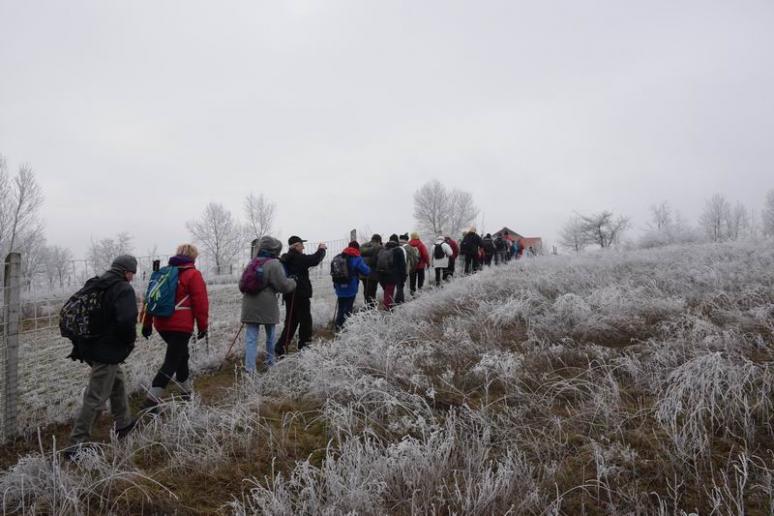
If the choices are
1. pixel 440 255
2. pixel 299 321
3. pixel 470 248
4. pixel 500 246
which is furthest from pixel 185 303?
pixel 500 246

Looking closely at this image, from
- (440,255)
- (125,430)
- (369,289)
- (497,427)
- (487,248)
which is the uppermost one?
(487,248)

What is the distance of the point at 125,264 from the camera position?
391 centimetres

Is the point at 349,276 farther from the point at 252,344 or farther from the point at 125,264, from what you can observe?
the point at 125,264

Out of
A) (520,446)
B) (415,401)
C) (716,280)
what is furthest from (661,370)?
(716,280)

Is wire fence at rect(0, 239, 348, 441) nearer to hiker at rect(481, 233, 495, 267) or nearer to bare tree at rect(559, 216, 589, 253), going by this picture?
hiker at rect(481, 233, 495, 267)

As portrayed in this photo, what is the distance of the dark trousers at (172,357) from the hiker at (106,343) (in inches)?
21.0

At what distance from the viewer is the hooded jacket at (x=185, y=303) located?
4.42 metres

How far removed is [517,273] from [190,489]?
24.0ft

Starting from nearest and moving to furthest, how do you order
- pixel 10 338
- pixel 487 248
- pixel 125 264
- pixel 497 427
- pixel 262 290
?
pixel 497 427 → pixel 125 264 → pixel 10 338 → pixel 262 290 → pixel 487 248

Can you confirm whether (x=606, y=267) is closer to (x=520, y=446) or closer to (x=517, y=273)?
(x=517, y=273)

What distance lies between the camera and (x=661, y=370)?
361 centimetres

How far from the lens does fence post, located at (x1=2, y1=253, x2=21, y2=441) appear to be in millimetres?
4328

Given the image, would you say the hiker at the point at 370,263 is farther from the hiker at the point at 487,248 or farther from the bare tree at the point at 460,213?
the bare tree at the point at 460,213

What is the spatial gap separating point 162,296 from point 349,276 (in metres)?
3.37
